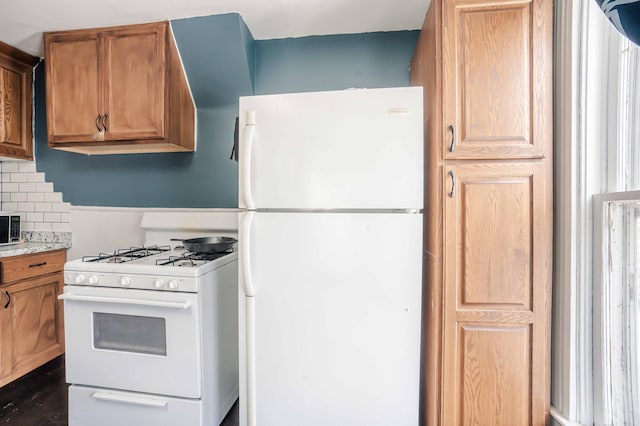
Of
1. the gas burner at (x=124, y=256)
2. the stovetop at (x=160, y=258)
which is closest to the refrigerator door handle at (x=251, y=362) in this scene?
the stovetop at (x=160, y=258)

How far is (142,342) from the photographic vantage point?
1432 millimetres

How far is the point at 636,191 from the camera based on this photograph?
3.26 ft

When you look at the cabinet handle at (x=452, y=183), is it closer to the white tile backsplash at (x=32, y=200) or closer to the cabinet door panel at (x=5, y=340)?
the cabinet door panel at (x=5, y=340)

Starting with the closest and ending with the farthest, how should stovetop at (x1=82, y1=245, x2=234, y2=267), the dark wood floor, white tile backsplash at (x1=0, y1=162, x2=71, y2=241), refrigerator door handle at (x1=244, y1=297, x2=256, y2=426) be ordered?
1. refrigerator door handle at (x1=244, y1=297, x2=256, y2=426)
2. stovetop at (x1=82, y1=245, x2=234, y2=267)
3. the dark wood floor
4. white tile backsplash at (x1=0, y1=162, x2=71, y2=241)

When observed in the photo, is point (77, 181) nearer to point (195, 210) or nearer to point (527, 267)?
point (195, 210)

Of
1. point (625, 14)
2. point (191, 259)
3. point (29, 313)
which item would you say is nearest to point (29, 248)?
point (29, 313)

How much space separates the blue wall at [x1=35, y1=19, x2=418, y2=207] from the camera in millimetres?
1968

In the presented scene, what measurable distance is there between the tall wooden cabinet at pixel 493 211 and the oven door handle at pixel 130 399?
1257 mm

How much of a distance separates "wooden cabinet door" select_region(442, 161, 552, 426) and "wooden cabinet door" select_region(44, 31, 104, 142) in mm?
2186

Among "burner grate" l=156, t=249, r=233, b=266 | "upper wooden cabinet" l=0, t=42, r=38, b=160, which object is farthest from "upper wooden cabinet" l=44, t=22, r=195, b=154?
"burner grate" l=156, t=249, r=233, b=266

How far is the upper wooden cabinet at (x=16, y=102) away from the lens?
211cm

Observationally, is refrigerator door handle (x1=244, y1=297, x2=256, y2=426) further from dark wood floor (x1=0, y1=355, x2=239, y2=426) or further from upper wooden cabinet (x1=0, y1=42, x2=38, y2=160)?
upper wooden cabinet (x1=0, y1=42, x2=38, y2=160)

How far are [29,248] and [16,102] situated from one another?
1115mm

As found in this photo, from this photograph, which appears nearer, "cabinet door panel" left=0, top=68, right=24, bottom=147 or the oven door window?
the oven door window
